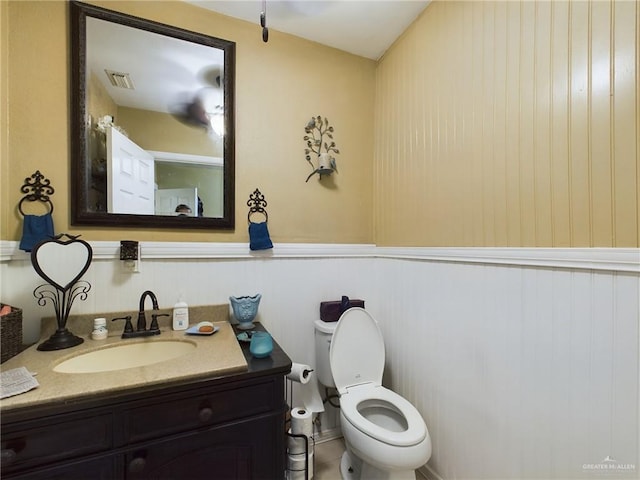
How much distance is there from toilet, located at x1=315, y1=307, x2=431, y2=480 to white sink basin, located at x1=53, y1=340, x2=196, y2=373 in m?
0.76

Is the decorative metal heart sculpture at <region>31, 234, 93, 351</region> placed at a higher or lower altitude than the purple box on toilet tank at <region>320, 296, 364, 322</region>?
higher

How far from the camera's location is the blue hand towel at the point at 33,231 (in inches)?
46.3

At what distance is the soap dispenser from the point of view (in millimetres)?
1359

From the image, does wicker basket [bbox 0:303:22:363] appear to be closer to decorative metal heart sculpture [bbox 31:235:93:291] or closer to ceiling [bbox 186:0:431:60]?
decorative metal heart sculpture [bbox 31:235:93:291]

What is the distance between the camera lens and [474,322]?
123 centimetres

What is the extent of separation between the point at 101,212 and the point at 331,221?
48.6 inches

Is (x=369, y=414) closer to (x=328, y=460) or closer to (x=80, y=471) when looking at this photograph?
(x=328, y=460)

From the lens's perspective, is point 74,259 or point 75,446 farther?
point 74,259

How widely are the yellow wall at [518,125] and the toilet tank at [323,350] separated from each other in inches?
27.4

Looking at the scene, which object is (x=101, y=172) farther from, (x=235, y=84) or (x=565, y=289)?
(x=565, y=289)

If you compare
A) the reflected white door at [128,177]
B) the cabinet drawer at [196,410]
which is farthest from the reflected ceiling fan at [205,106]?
the cabinet drawer at [196,410]

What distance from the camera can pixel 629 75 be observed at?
763 mm

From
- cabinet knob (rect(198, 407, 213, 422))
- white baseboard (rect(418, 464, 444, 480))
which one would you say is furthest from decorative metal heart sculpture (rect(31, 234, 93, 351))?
white baseboard (rect(418, 464, 444, 480))

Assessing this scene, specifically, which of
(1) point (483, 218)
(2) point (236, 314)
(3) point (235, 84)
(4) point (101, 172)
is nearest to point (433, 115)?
(1) point (483, 218)
